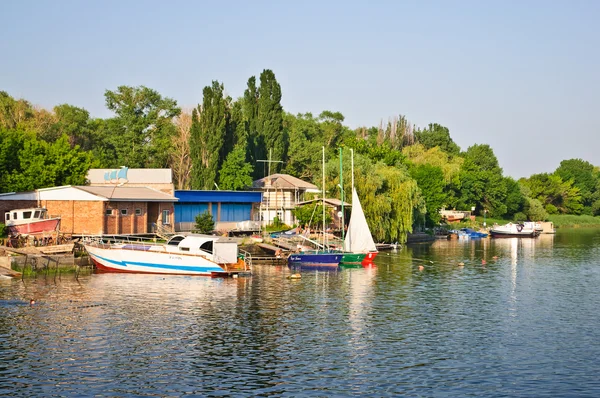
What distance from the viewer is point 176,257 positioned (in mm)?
61625

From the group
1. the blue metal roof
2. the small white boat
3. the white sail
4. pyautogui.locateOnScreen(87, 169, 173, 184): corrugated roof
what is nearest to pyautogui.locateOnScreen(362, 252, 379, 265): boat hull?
the white sail

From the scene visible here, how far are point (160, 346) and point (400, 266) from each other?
140 feet

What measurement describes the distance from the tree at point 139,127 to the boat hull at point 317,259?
2046 inches

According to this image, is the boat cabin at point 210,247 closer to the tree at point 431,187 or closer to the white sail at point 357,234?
the white sail at point 357,234

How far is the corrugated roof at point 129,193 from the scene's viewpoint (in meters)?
71.7

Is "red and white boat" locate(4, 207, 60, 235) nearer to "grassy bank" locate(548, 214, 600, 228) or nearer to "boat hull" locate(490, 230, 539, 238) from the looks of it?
"boat hull" locate(490, 230, 539, 238)

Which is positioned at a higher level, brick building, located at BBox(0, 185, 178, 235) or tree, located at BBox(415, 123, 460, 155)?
tree, located at BBox(415, 123, 460, 155)

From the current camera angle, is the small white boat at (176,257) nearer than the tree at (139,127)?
Yes

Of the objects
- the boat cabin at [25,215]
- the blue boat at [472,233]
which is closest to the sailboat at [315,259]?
the boat cabin at [25,215]

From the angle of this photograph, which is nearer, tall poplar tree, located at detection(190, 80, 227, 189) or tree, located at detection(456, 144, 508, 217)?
tall poplar tree, located at detection(190, 80, 227, 189)

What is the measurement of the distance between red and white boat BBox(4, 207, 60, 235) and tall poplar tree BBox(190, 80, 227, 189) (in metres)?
28.7

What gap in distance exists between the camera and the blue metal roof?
88438mm

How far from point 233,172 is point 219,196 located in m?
5.87

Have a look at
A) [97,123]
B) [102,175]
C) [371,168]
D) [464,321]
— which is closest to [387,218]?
[371,168]
